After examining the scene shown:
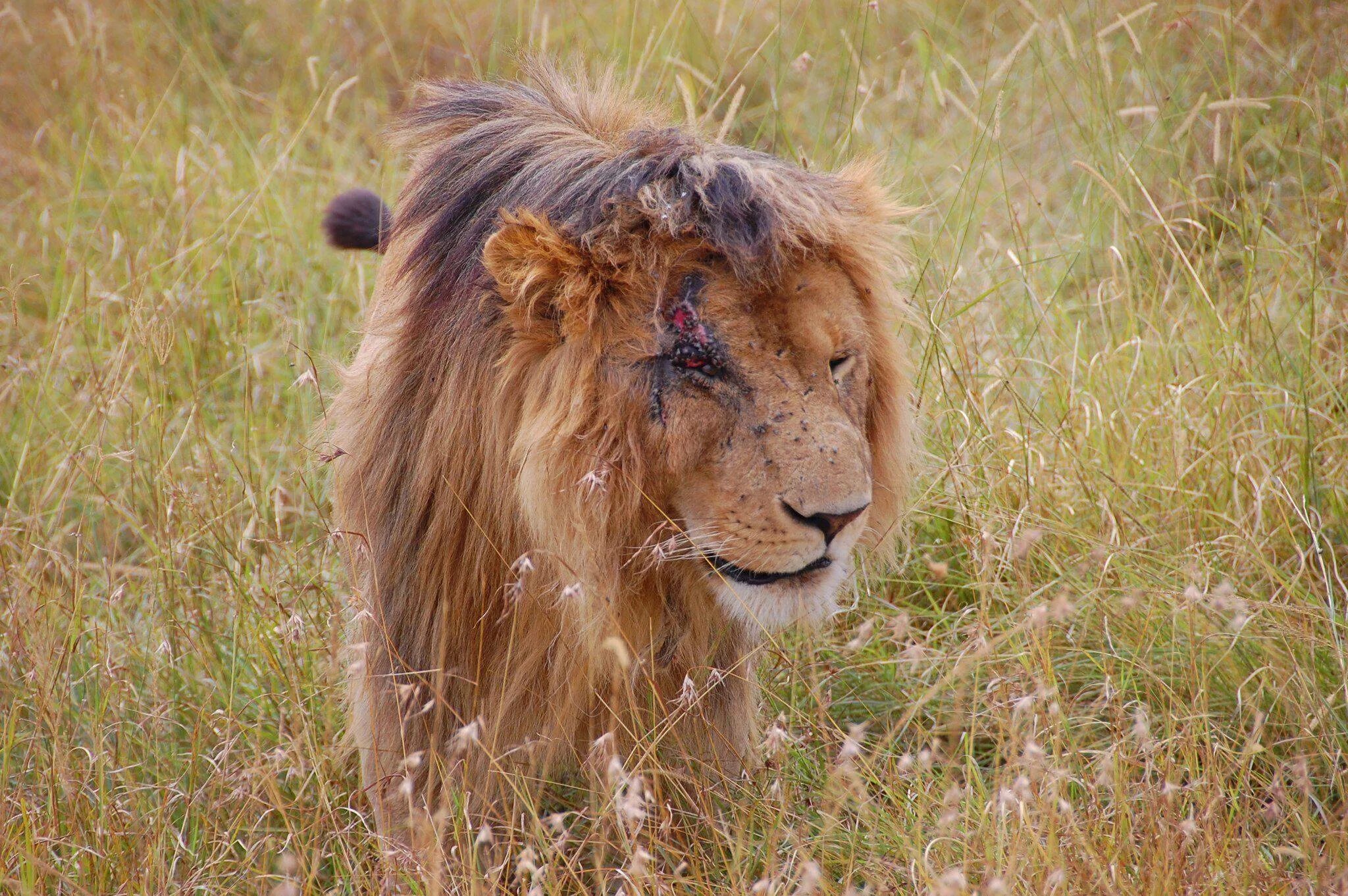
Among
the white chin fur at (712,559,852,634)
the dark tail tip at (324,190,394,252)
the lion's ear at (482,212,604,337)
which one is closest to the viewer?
the lion's ear at (482,212,604,337)

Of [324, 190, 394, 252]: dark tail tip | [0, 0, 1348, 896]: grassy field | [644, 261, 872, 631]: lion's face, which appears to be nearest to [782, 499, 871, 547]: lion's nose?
[644, 261, 872, 631]: lion's face

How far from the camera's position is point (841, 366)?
2166 mm

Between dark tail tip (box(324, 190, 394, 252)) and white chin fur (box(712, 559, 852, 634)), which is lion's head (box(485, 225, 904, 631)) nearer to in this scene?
white chin fur (box(712, 559, 852, 634))

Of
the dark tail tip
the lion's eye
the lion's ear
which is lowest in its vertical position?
the lion's eye

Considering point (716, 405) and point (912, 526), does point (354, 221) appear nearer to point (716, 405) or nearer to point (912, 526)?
point (716, 405)

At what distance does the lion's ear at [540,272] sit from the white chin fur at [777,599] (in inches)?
21.0

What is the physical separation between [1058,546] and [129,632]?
2333mm

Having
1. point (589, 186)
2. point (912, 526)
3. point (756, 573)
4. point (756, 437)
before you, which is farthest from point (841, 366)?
point (912, 526)

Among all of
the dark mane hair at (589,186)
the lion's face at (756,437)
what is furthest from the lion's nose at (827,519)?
the dark mane hair at (589,186)

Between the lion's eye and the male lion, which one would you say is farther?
the lion's eye

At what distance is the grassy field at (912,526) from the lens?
217cm

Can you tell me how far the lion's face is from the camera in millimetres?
1984

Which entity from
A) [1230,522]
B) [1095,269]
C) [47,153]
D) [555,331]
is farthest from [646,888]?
[47,153]

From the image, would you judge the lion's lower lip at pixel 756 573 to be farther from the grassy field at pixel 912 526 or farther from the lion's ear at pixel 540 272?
the lion's ear at pixel 540 272
